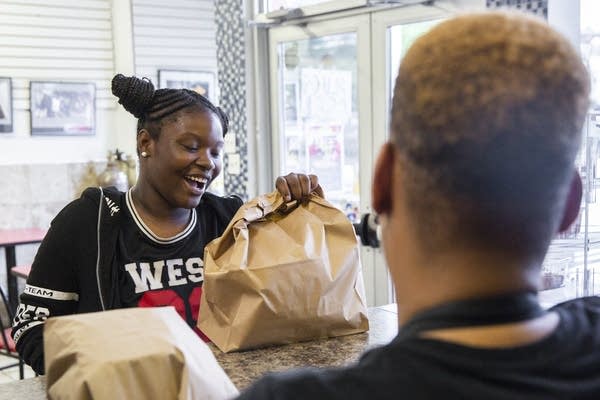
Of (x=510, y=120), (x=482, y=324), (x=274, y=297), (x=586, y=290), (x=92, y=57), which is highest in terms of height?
(x=92, y=57)

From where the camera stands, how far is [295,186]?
61.6 inches

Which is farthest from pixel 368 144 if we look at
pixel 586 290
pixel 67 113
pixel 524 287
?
pixel 524 287

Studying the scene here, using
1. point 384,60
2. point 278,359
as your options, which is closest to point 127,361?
point 278,359

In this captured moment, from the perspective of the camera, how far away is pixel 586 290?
256 cm

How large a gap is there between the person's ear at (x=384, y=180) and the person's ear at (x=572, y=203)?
0.18m

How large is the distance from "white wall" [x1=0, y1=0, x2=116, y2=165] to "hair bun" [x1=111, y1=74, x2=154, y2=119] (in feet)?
12.9

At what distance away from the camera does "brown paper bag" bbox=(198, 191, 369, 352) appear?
138 cm

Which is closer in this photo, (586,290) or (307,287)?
(307,287)

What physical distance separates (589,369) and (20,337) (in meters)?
1.46

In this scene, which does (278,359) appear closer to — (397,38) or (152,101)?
(152,101)

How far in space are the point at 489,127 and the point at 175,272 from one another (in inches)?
54.1

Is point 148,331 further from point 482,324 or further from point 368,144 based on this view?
point 368,144

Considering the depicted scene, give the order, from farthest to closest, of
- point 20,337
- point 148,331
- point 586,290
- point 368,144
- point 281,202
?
point 368,144
point 586,290
point 20,337
point 281,202
point 148,331

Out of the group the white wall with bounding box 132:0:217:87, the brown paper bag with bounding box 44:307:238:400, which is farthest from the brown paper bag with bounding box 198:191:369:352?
the white wall with bounding box 132:0:217:87
